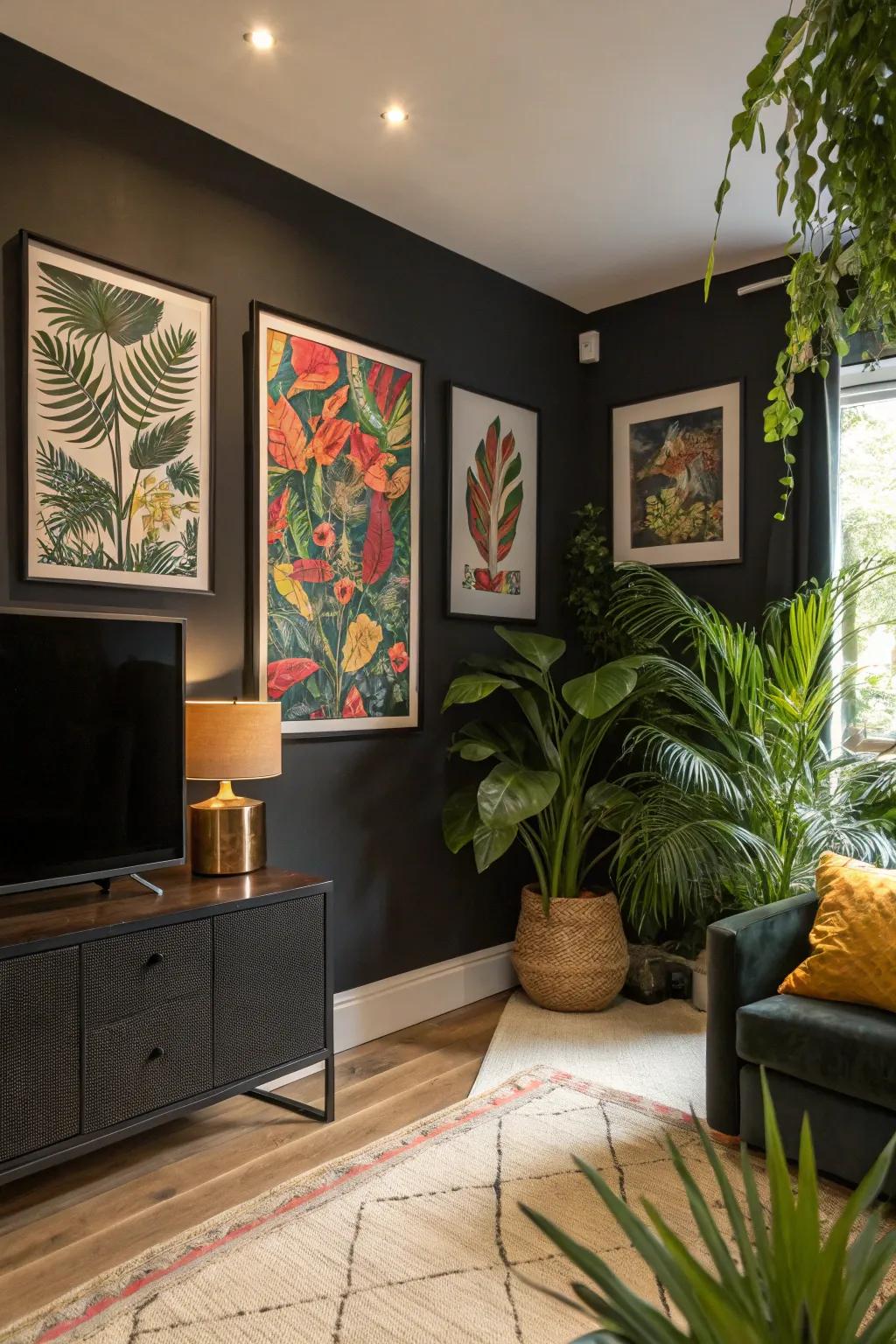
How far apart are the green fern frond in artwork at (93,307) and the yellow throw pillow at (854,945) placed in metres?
2.40

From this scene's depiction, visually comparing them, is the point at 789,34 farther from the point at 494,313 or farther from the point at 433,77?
the point at 494,313

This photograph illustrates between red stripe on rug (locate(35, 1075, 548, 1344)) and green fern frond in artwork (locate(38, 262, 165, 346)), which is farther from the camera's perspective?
green fern frond in artwork (locate(38, 262, 165, 346))

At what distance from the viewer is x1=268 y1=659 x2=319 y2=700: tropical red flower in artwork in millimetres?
3020

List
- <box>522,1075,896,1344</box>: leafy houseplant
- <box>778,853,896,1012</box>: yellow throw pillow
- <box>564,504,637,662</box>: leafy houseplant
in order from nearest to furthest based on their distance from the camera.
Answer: <box>522,1075,896,1344</box>: leafy houseplant < <box>778,853,896,1012</box>: yellow throw pillow < <box>564,504,637,662</box>: leafy houseplant

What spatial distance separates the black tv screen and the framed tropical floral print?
2.22 meters

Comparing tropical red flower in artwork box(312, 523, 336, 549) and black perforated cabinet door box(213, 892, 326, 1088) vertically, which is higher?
tropical red flower in artwork box(312, 523, 336, 549)

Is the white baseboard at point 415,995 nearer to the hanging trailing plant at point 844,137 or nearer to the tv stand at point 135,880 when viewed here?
the tv stand at point 135,880

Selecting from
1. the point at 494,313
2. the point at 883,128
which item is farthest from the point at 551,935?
the point at 883,128

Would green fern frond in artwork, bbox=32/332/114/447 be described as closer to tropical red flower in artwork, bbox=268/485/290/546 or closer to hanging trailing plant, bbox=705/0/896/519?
tropical red flower in artwork, bbox=268/485/290/546

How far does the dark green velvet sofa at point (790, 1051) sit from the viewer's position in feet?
7.16

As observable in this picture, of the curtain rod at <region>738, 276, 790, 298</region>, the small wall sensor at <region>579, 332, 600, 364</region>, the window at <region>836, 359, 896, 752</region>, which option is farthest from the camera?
the small wall sensor at <region>579, 332, 600, 364</region>

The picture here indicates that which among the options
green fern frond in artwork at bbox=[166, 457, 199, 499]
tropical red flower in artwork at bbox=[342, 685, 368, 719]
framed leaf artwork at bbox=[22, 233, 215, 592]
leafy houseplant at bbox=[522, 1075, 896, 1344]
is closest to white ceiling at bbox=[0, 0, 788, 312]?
framed leaf artwork at bbox=[22, 233, 215, 592]

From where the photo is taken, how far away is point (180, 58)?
2508 mm

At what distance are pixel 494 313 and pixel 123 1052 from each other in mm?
2967
